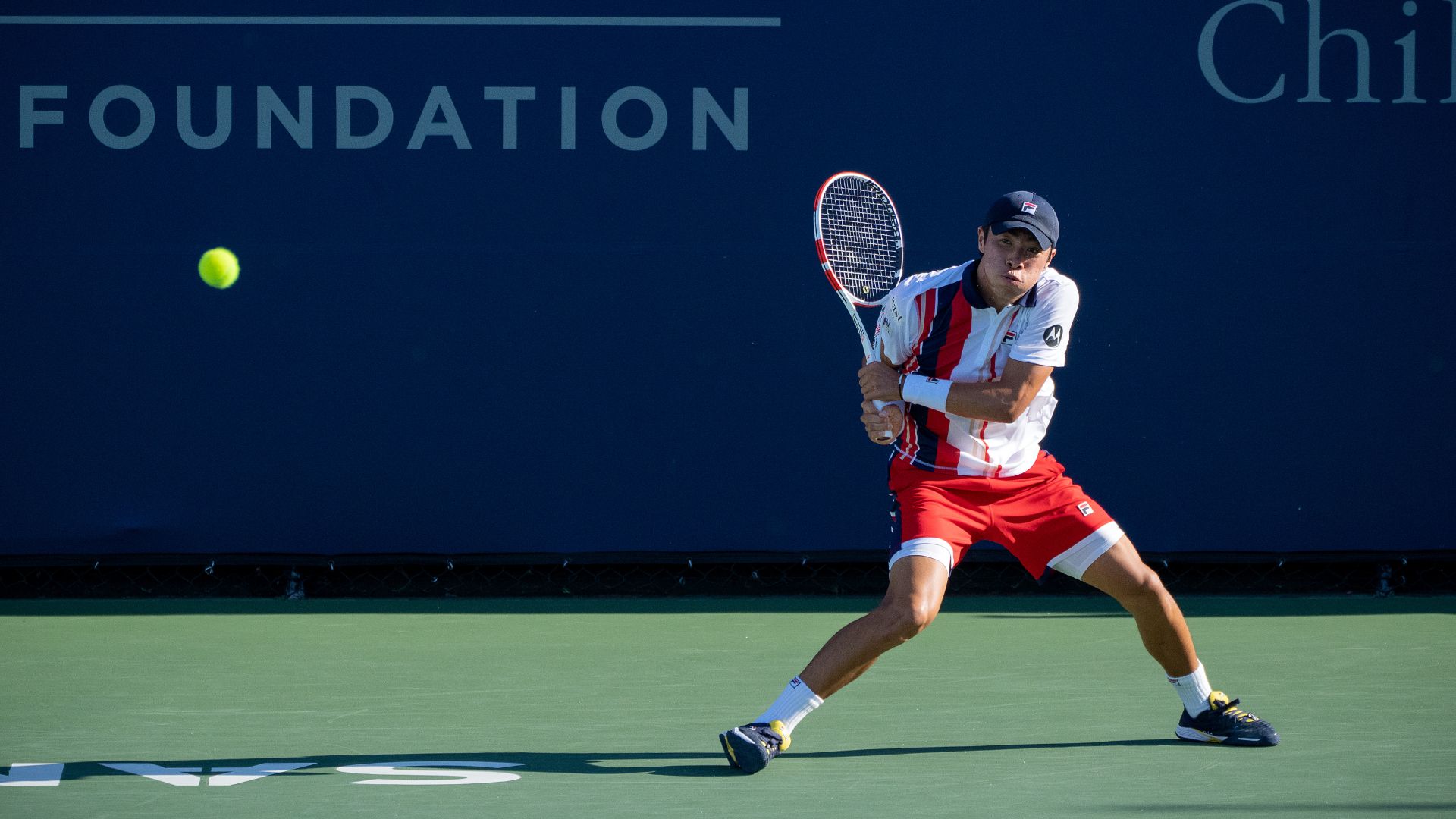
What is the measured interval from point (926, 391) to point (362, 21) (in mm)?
3465

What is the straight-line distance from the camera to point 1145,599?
3998mm

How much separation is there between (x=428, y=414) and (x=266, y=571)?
0.89 metres

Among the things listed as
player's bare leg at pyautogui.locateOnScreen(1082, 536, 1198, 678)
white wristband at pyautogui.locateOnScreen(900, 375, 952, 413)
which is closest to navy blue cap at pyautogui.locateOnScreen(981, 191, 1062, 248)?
white wristband at pyautogui.locateOnScreen(900, 375, 952, 413)

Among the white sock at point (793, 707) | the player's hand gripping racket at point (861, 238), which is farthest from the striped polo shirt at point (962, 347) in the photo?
the white sock at point (793, 707)

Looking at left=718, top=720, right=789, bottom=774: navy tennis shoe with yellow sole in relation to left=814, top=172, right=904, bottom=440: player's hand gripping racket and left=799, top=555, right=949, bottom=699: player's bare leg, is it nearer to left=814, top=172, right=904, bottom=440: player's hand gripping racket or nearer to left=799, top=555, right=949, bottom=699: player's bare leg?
left=799, top=555, right=949, bottom=699: player's bare leg

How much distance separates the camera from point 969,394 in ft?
12.8

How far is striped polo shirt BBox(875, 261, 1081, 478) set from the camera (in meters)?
4.02

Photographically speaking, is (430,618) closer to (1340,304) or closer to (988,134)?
(988,134)

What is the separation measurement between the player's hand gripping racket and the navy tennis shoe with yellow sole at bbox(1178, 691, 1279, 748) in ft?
4.06

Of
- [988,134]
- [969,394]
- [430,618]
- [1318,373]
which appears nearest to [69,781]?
[969,394]

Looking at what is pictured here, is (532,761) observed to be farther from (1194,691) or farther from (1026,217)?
(1026,217)

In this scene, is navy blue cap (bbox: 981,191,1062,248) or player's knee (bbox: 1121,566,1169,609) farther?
player's knee (bbox: 1121,566,1169,609)

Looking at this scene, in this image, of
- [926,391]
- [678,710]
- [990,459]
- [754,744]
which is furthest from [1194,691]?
[678,710]

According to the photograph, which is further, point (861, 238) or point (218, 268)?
point (218, 268)
